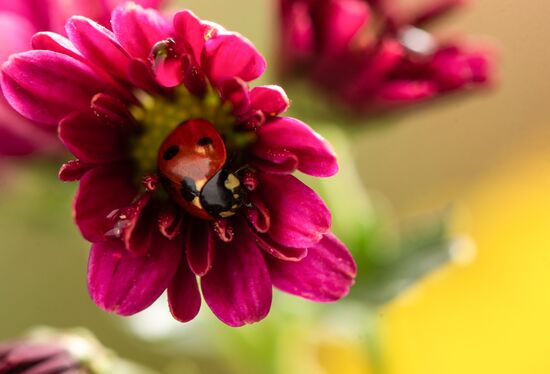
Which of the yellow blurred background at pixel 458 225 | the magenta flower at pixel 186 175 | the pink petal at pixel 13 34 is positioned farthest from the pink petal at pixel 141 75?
the yellow blurred background at pixel 458 225

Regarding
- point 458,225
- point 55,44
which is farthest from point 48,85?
point 458,225

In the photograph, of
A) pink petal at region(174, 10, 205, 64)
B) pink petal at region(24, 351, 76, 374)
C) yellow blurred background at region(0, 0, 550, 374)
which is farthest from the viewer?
yellow blurred background at region(0, 0, 550, 374)

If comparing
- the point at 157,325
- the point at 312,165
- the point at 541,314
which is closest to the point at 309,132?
the point at 312,165

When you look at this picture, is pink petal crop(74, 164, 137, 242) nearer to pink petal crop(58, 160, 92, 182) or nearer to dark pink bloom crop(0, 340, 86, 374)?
pink petal crop(58, 160, 92, 182)

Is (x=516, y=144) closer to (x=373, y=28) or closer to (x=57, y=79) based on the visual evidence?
(x=373, y=28)

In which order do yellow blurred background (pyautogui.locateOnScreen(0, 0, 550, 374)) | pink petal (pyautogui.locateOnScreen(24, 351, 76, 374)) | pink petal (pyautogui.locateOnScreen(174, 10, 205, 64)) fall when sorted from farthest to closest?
yellow blurred background (pyautogui.locateOnScreen(0, 0, 550, 374)), pink petal (pyautogui.locateOnScreen(24, 351, 76, 374)), pink petal (pyautogui.locateOnScreen(174, 10, 205, 64))

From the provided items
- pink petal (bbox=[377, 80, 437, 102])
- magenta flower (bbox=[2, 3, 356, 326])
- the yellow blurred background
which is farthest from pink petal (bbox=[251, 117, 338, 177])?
the yellow blurred background
